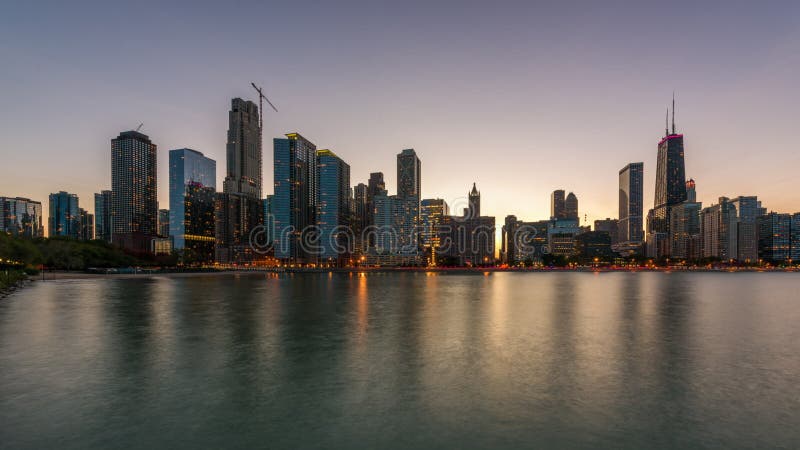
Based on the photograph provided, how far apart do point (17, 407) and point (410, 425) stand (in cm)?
1428

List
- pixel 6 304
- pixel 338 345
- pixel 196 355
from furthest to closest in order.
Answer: pixel 6 304 → pixel 338 345 → pixel 196 355

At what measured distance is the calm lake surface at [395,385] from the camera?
38.1 feet

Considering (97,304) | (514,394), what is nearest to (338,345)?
(514,394)

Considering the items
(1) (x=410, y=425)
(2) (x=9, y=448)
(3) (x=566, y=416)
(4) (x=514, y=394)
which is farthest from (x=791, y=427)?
(2) (x=9, y=448)

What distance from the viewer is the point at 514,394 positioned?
50.4 ft

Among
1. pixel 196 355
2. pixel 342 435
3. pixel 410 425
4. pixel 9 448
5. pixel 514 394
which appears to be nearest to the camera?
pixel 9 448

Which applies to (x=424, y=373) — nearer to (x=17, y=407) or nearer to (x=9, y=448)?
(x=9, y=448)

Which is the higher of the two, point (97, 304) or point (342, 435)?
point (342, 435)

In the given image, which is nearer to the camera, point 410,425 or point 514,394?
point 410,425

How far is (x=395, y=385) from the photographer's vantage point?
54.2 feet

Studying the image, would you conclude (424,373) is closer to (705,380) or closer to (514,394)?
(514,394)

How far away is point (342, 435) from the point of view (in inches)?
454

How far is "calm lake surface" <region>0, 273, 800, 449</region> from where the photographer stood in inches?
457

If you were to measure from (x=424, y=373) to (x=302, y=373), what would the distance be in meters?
5.90
